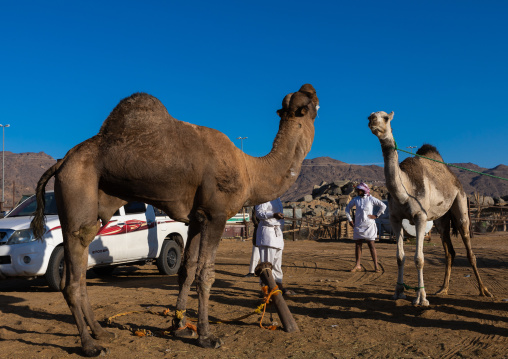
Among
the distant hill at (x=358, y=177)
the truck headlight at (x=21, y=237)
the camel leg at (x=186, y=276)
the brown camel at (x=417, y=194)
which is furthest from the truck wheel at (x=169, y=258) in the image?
the distant hill at (x=358, y=177)

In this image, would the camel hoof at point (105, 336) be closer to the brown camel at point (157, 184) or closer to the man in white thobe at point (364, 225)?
the brown camel at point (157, 184)

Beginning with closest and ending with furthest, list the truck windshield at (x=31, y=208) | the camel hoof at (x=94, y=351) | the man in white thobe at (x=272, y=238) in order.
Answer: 1. the camel hoof at (x=94, y=351)
2. the man in white thobe at (x=272, y=238)
3. the truck windshield at (x=31, y=208)

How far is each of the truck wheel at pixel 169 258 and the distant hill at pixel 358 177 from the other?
104m

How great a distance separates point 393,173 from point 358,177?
136460mm

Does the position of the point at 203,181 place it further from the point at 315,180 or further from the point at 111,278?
the point at 315,180

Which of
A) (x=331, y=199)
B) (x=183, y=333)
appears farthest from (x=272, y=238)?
(x=331, y=199)

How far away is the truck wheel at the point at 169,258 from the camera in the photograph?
41.6 ft

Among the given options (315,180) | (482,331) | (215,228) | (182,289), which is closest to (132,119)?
(215,228)

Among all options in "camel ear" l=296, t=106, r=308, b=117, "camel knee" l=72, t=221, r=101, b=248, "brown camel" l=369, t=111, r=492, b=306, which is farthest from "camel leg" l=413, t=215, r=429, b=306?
"camel knee" l=72, t=221, r=101, b=248

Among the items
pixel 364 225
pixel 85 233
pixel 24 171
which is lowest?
→ pixel 85 233

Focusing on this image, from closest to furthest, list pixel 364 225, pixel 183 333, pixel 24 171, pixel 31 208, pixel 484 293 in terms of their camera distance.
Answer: pixel 183 333
pixel 484 293
pixel 31 208
pixel 364 225
pixel 24 171

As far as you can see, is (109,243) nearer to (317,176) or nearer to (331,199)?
(331,199)

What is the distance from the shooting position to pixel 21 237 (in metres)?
9.78

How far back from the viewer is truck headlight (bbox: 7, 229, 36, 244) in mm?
9719
